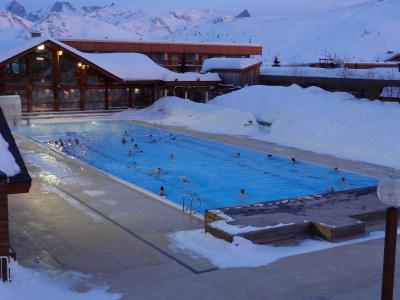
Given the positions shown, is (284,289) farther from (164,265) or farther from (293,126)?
(293,126)

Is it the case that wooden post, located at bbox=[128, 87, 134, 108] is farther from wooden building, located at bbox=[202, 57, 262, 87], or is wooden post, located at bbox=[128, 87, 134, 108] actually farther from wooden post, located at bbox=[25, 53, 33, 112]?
wooden building, located at bbox=[202, 57, 262, 87]

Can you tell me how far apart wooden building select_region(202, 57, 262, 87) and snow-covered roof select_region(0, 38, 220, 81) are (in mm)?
667

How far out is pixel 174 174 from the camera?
57.5ft

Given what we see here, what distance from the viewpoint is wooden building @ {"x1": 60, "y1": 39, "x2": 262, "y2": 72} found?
39188mm

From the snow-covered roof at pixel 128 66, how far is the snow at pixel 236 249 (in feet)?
70.0

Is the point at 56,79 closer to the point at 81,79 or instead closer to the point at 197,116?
the point at 81,79

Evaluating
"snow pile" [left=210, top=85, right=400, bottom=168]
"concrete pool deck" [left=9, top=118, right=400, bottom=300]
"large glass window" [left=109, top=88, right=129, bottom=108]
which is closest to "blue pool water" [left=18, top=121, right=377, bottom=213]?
"snow pile" [left=210, top=85, right=400, bottom=168]

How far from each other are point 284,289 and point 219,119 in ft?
62.0

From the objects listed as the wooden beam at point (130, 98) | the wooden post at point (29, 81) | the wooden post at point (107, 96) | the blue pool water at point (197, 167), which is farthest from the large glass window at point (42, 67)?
the blue pool water at point (197, 167)

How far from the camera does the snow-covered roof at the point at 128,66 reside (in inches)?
1148

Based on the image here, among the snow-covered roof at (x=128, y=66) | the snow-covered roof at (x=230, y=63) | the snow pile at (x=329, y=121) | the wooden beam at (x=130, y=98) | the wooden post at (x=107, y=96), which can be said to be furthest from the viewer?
the snow-covered roof at (x=230, y=63)

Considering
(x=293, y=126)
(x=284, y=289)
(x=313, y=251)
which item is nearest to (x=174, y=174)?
(x=293, y=126)

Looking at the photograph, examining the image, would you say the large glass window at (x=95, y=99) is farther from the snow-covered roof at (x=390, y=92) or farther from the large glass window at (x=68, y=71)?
the snow-covered roof at (x=390, y=92)

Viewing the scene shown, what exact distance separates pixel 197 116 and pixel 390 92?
Answer: 29.2 feet
